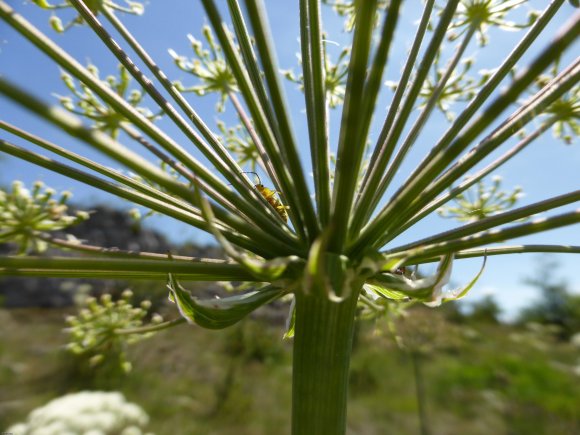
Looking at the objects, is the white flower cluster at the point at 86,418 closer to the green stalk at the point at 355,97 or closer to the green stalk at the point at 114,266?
the green stalk at the point at 114,266

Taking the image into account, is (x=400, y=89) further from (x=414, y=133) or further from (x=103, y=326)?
(x=103, y=326)

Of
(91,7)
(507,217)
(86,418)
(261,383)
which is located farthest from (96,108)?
(261,383)

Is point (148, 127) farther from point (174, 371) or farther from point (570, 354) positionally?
point (570, 354)

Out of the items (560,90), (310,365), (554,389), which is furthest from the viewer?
(554,389)

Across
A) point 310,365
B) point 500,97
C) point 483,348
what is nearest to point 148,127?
point 310,365

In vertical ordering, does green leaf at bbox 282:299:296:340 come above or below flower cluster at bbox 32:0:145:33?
below

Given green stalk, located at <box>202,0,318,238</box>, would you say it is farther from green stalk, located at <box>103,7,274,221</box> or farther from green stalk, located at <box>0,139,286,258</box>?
green stalk, located at <box>103,7,274,221</box>

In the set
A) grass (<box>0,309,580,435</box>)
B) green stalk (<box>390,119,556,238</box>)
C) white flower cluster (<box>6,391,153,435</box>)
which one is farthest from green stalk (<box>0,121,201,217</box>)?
grass (<box>0,309,580,435</box>)

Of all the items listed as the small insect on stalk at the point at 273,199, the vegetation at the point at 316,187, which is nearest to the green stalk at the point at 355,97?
the vegetation at the point at 316,187
